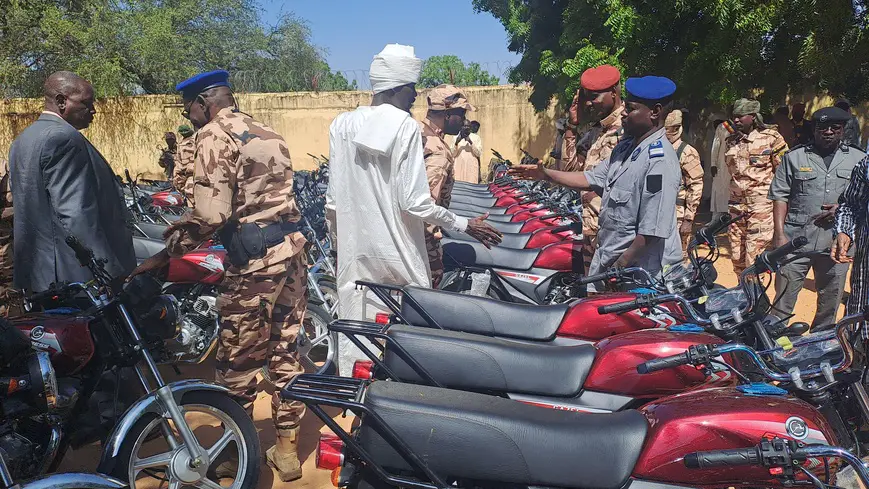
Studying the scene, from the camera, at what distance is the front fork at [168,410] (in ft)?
8.22

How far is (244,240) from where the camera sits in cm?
295

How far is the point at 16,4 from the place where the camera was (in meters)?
16.3

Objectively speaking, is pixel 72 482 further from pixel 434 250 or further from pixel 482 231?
pixel 434 250

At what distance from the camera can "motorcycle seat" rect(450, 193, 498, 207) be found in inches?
315

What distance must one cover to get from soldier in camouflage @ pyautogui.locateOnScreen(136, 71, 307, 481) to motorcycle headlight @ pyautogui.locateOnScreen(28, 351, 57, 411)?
585 mm

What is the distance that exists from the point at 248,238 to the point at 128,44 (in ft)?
58.2

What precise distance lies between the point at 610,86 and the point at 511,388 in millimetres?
2697

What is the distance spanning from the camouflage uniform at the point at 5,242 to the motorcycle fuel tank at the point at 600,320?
369 centimetres

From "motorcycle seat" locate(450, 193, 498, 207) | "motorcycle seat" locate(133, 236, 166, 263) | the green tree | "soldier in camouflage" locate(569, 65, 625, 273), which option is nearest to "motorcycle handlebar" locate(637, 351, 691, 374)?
"soldier in camouflage" locate(569, 65, 625, 273)

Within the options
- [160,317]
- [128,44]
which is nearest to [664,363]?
[160,317]

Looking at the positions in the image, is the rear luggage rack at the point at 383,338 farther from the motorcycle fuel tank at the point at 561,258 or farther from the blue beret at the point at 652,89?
the motorcycle fuel tank at the point at 561,258

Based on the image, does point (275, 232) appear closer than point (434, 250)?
Yes

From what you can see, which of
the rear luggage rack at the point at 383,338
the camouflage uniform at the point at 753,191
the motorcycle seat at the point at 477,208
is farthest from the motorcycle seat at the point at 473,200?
the rear luggage rack at the point at 383,338

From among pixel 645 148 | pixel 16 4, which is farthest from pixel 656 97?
pixel 16 4
